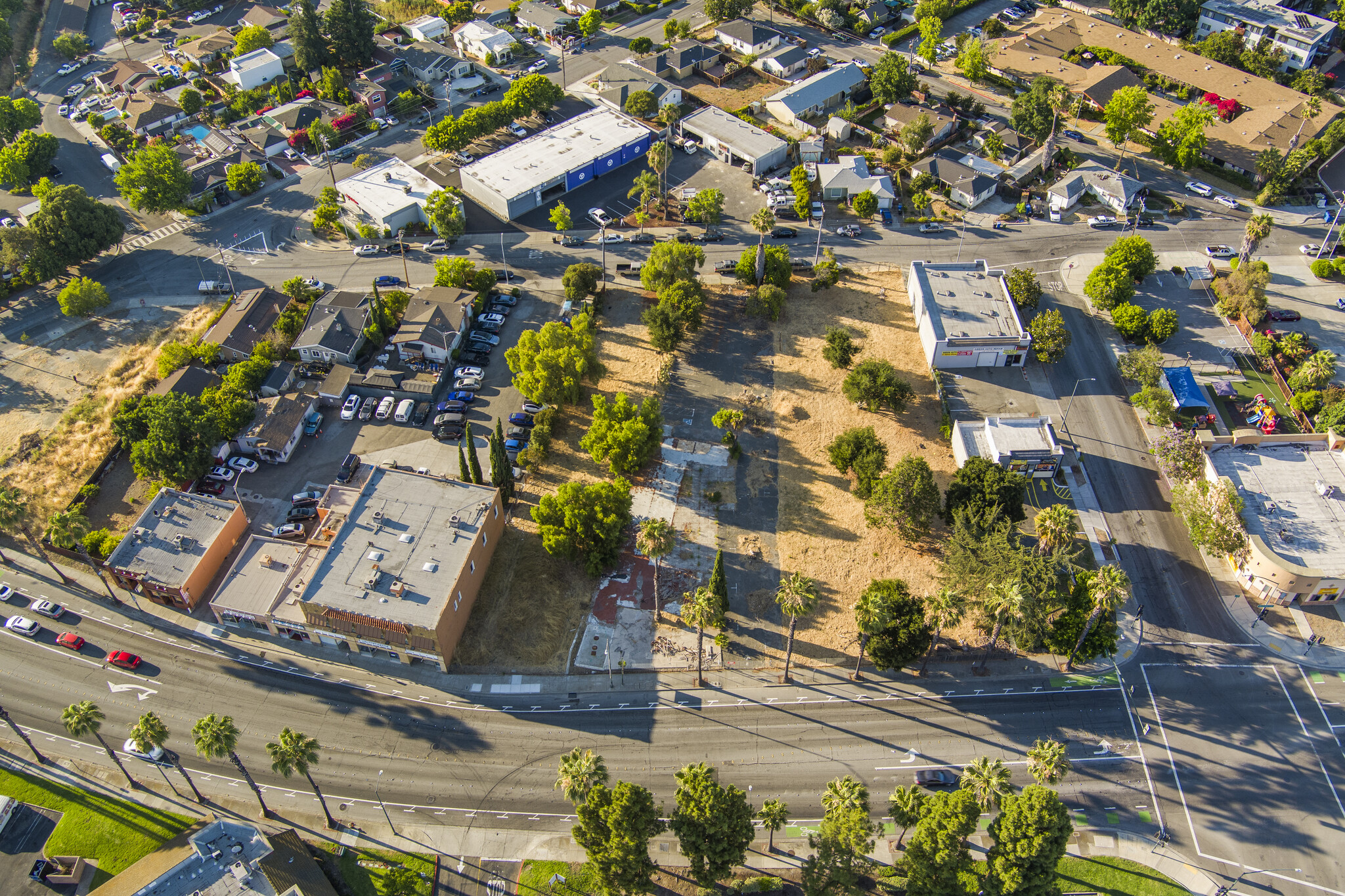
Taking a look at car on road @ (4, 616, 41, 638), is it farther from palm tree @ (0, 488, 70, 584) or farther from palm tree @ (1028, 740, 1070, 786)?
palm tree @ (1028, 740, 1070, 786)

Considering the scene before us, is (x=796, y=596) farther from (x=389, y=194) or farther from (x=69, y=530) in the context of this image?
(x=389, y=194)

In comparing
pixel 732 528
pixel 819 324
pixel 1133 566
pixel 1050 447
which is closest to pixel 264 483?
pixel 732 528

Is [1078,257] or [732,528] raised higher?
[1078,257]

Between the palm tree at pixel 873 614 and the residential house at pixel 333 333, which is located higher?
the palm tree at pixel 873 614

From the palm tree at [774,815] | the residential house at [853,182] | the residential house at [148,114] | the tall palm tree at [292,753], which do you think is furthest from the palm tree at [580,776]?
the residential house at [148,114]

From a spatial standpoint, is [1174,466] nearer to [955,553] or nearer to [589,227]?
[955,553]

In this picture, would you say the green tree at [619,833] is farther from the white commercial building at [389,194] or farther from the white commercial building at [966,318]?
the white commercial building at [389,194]
